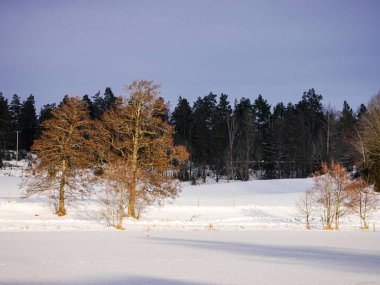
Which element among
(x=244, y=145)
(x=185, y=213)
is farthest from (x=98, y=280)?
(x=244, y=145)

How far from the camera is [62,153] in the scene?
1147 inches

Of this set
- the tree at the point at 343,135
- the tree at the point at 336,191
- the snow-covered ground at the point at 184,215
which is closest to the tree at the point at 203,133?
the tree at the point at 343,135

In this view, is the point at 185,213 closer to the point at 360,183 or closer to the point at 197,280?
the point at 360,183

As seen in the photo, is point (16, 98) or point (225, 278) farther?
point (16, 98)

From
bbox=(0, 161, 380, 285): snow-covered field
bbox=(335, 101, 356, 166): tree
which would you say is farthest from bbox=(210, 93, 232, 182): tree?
bbox=(0, 161, 380, 285): snow-covered field

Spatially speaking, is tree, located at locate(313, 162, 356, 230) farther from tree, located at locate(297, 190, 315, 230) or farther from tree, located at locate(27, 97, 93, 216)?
tree, located at locate(27, 97, 93, 216)

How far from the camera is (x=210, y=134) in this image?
7812 centimetres

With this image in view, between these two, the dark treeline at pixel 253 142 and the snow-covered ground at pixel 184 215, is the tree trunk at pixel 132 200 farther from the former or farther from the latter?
the dark treeline at pixel 253 142

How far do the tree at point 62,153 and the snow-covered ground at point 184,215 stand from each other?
7.71 feet

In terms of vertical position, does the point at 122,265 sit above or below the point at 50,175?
below

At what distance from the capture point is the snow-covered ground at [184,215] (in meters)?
25.8

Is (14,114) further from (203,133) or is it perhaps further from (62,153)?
(62,153)

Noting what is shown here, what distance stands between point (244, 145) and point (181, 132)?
17182 mm

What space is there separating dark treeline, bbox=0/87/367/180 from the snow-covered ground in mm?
27096
